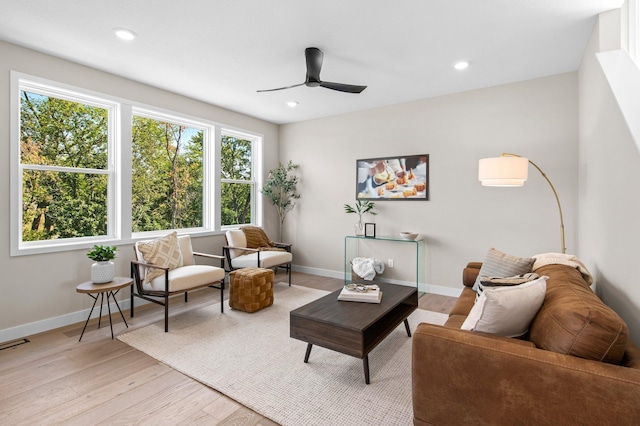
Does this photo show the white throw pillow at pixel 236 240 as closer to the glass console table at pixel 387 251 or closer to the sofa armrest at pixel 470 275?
the glass console table at pixel 387 251

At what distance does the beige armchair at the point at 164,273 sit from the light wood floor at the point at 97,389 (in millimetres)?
526

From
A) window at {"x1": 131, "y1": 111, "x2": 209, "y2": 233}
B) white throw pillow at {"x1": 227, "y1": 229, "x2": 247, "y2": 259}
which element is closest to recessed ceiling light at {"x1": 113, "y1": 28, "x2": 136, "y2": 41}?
window at {"x1": 131, "y1": 111, "x2": 209, "y2": 233}

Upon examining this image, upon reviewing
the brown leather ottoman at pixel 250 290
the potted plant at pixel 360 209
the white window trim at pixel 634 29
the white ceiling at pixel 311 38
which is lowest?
the brown leather ottoman at pixel 250 290

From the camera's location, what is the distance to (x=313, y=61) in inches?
119

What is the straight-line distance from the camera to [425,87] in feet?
13.3

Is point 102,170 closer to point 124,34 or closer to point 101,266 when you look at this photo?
point 101,266

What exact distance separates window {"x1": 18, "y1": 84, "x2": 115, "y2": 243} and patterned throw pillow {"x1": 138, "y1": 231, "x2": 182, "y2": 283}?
73 cm

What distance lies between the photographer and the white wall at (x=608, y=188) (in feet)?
5.48

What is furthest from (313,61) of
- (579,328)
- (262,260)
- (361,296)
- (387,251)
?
(387,251)

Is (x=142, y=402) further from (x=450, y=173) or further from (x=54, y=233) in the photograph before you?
(x=450, y=173)

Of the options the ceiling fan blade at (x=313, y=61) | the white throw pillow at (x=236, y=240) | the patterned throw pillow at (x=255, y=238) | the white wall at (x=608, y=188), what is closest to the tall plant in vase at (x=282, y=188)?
the patterned throw pillow at (x=255, y=238)

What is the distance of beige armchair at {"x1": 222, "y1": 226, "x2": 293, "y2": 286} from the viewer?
444cm

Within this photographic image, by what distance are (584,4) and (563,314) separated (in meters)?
2.38

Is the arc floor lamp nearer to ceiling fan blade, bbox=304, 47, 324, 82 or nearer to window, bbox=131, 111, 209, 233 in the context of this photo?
ceiling fan blade, bbox=304, 47, 324, 82
